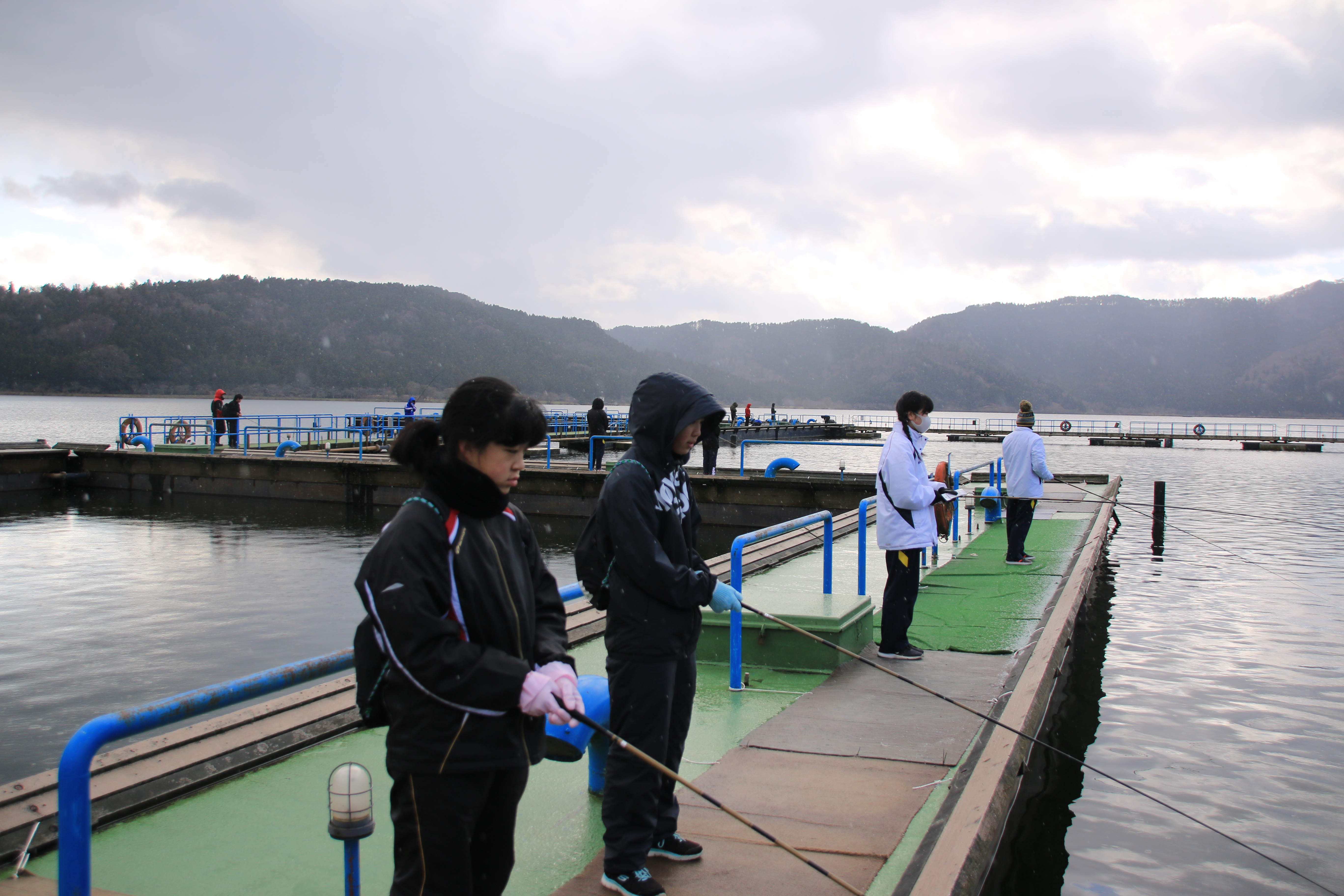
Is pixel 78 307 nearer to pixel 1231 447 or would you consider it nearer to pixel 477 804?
pixel 1231 447

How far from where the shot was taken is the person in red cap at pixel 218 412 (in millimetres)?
28156

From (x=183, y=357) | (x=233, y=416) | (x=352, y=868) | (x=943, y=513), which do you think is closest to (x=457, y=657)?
(x=352, y=868)

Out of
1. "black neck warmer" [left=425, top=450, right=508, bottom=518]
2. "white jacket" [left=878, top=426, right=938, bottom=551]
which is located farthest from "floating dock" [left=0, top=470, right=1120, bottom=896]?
"black neck warmer" [left=425, top=450, right=508, bottom=518]

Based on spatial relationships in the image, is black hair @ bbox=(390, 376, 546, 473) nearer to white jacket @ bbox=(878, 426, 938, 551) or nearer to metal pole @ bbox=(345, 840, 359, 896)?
metal pole @ bbox=(345, 840, 359, 896)

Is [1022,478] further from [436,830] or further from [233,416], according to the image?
[233,416]

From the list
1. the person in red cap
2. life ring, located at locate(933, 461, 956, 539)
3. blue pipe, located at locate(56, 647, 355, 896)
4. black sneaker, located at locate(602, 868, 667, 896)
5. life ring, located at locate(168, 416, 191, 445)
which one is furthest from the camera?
life ring, located at locate(168, 416, 191, 445)

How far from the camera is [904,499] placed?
6.39 meters

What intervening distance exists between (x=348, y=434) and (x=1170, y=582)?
31.4 meters

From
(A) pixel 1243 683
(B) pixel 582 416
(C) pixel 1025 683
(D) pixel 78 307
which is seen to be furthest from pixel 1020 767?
(D) pixel 78 307

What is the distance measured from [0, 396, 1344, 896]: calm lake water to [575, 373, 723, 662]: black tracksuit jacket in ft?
9.52

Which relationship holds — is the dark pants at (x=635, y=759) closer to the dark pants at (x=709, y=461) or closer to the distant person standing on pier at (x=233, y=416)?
the dark pants at (x=709, y=461)

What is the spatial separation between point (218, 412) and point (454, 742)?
3181 centimetres

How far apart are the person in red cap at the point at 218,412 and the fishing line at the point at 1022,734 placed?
2657 centimetres

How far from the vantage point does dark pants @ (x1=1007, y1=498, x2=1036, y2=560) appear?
10.8 m
